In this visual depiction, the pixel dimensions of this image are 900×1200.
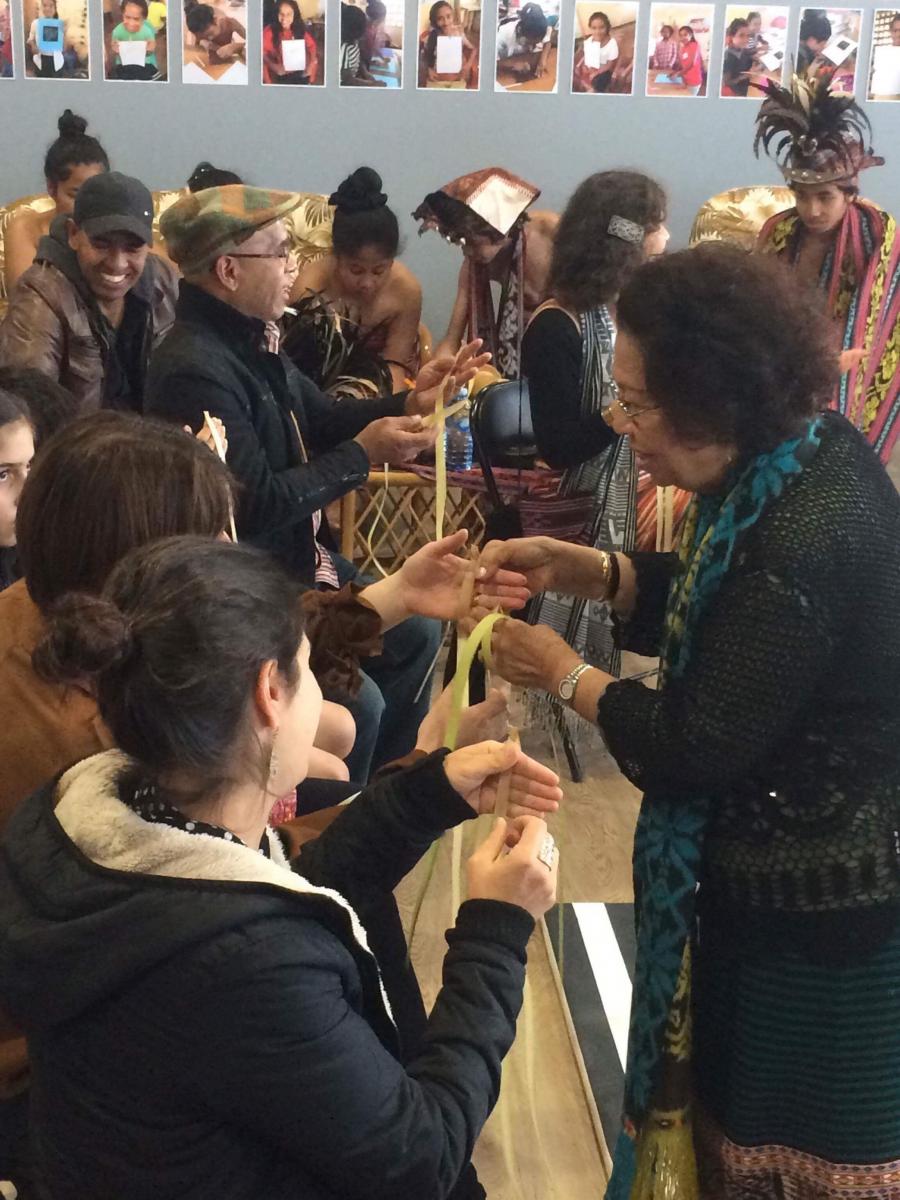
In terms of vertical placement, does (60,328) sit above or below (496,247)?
below

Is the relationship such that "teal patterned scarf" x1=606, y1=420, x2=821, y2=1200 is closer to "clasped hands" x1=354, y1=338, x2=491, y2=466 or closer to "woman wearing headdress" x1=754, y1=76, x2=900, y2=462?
"clasped hands" x1=354, y1=338, x2=491, y2=466

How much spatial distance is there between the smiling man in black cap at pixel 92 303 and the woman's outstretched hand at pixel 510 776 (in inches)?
79.3

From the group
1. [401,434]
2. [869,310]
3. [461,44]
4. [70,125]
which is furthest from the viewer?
[461,44]

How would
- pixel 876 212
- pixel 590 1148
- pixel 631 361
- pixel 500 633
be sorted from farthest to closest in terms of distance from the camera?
pixel 876 212, pixel 590 1148, pixel 500 633, pixel 631 361

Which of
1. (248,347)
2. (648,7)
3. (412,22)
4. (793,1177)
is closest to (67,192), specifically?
(412,22)

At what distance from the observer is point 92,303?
123 inches

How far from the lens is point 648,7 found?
4.97 metres

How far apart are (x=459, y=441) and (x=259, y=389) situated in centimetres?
105

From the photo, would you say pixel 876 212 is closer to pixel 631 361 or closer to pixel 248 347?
pixel 248 347

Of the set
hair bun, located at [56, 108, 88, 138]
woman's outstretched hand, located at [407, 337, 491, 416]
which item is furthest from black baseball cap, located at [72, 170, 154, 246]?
hair bun, located at [56, 108, 88, 138]

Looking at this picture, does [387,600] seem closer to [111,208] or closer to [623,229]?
[623,229]

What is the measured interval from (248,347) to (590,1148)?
1.58 meters

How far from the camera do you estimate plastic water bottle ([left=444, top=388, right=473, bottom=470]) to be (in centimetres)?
342

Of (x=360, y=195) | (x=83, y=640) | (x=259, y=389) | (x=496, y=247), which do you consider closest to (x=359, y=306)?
(x=360, y=195)
